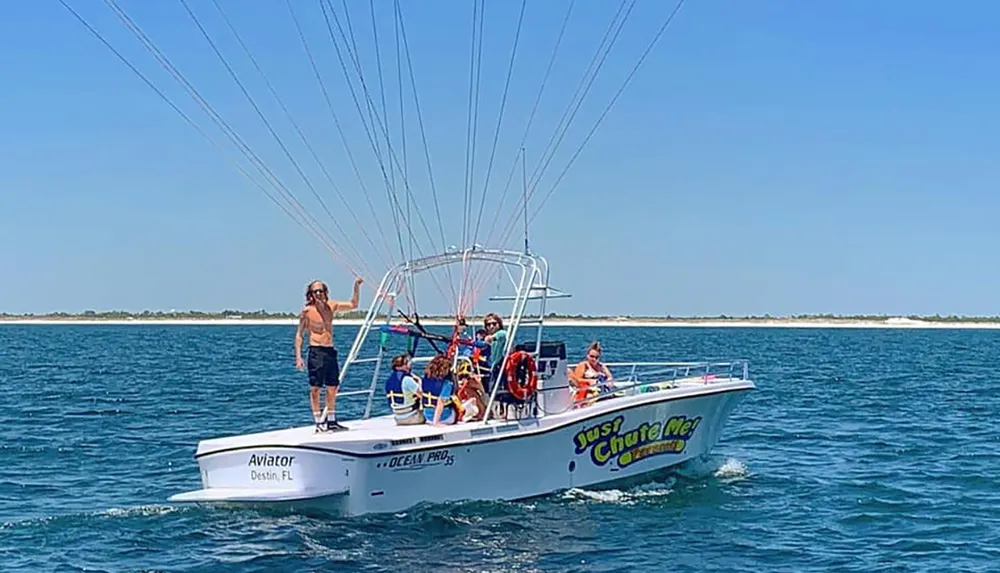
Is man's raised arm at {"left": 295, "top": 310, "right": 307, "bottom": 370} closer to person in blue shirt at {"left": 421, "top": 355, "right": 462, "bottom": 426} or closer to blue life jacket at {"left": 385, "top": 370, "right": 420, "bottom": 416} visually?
blue life jacket at {"left": 385, "top": 370, "right": 420, "bottom": 416}

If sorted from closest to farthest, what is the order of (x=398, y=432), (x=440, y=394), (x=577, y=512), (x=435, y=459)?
(x=435, y=459), (x=398, y=432), (x=577, y=512), (x=440, y=394)

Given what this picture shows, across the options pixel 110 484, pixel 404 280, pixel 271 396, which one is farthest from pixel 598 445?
pixel 271 396

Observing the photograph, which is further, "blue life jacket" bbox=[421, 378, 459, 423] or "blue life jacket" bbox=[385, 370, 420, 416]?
"blue life jacket" bbox=[385, 370, 420, 416]

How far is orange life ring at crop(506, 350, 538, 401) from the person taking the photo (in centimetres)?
1482

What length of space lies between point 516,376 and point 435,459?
64.5 inches

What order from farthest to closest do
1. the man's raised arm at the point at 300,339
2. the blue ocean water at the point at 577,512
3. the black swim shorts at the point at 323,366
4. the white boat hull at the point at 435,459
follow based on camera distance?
1. the black swim shorts at the point at 323,366
2. the man's raised arm at the point at 300,339
3. the white boat hull at the point at 435,459
4. the blue ocean water at the point at 577,512

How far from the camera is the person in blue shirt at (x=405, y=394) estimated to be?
14.9m

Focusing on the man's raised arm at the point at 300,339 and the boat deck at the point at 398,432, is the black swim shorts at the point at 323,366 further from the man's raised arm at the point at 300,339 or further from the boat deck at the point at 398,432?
the boat deck at the point at 398,432

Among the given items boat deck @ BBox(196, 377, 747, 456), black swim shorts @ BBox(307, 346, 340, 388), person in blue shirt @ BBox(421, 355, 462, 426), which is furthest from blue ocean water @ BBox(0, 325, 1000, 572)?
black swim shorts @ BBox(307, 346, 340, 388)

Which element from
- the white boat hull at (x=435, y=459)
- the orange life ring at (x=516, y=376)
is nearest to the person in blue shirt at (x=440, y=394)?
the white boat hull at (x=435, y=459)

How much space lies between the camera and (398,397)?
15.0 metres

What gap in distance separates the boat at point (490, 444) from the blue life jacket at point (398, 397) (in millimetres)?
274

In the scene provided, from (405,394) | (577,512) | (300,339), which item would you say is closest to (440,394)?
(405,394)

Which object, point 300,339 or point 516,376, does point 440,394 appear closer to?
point 516,376
